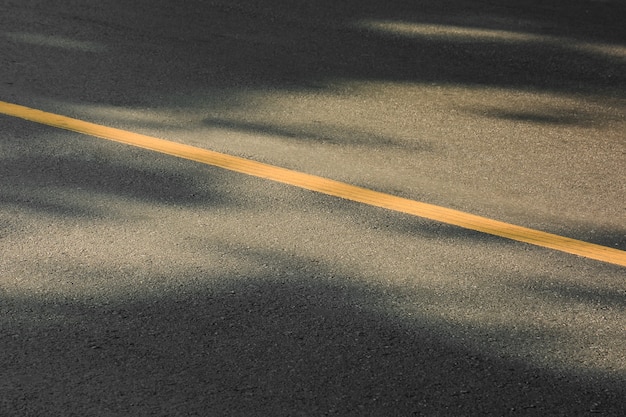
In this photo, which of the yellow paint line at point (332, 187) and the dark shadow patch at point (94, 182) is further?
the dark shadow patch at point (94, 182)

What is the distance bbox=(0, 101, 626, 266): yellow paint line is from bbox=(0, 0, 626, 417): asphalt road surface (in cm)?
7

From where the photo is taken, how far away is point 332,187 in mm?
4820

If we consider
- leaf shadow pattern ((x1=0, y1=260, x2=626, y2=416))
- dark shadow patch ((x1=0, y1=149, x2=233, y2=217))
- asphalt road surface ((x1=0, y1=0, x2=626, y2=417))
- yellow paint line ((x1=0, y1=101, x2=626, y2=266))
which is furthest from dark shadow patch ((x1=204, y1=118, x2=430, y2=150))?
leaf shadow pattern ((x1=0, y1=260, x2=626, y2=416))

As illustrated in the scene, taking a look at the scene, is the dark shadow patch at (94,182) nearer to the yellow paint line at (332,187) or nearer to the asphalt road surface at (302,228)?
the asphalt road surface at (302,228)

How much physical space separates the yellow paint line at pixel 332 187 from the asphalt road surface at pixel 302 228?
70 millimetres

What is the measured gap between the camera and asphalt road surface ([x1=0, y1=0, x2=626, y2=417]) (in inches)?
126

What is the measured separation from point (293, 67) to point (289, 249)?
115 inches

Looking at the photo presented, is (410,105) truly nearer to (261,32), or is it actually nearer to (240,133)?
(240,133)

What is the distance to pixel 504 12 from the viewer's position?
894cm

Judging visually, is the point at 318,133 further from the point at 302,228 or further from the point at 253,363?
the point at 253,363

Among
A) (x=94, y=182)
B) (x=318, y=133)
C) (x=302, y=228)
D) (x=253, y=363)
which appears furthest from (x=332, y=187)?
(x=253, y=363)

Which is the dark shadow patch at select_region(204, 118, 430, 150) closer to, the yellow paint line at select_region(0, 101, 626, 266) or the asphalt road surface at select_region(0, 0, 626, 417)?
the asphalt road surface at select_region(0, 0, 626, 417)

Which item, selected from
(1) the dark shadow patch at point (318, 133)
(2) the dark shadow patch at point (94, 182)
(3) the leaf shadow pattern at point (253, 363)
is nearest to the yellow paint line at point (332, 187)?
(2) the dark shadow patch at point (94, 182)

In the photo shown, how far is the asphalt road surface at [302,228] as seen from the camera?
319 cm
